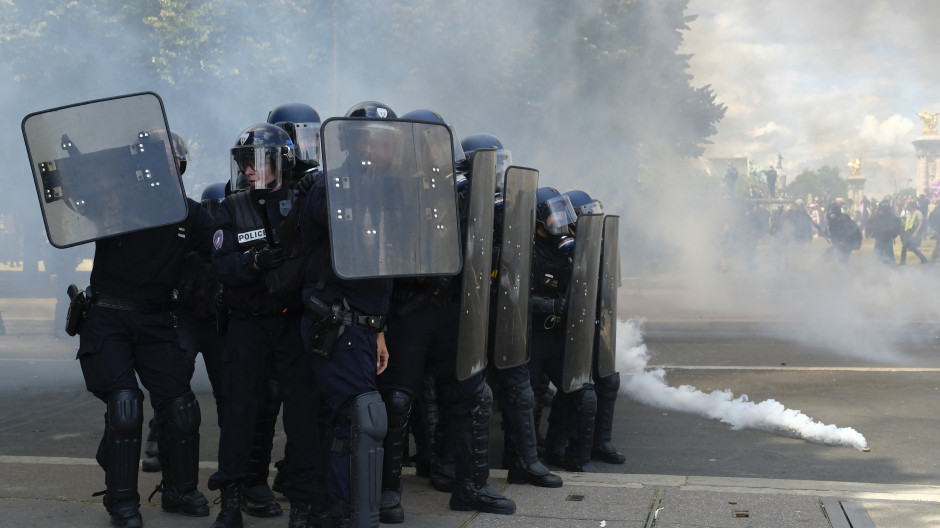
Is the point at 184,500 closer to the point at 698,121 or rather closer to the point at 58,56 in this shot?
the point at 58,56

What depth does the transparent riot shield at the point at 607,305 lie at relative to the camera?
217 inches

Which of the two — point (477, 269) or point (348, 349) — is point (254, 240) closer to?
point (348, 349)

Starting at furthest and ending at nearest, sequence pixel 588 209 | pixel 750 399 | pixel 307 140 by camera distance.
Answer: pixel 750 399 → pixel 588 209 → pixel 307 140

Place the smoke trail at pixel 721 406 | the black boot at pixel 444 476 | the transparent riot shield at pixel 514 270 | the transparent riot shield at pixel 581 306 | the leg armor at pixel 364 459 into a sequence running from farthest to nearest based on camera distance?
1. the smoke trail at pixel 721 406
2. the transparent riot shield at pixel 581 306
3. the black boot at pixel 444 476
4. the transparent riot shield at pixel 514 270
5. the leg armor at pixel 364 459

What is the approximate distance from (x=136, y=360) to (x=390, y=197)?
129 centimetres

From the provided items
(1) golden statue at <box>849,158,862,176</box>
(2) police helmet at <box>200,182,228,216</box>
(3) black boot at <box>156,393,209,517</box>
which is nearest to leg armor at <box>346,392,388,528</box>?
(3) black boot at <box>156,393,209,517</box>

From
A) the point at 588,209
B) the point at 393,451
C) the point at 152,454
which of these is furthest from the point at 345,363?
the point at 152,454

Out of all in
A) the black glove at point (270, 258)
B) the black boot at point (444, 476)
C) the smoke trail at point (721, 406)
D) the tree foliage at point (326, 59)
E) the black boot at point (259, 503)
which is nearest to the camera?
the black glove at point (270, 258)

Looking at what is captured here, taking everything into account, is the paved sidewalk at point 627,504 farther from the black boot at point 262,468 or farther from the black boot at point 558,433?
the black boot at point 558,433

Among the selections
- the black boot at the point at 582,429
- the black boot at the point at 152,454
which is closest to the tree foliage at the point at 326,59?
the black boot at the point at 152,454

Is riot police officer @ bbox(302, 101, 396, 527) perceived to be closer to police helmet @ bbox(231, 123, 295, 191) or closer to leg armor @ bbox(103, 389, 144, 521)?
police helmet @ bbox(231, 123, 295, 191)

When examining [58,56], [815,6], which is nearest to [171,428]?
[58,56]

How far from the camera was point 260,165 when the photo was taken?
4.11 m

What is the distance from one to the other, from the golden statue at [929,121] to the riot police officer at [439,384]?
1215 inches
